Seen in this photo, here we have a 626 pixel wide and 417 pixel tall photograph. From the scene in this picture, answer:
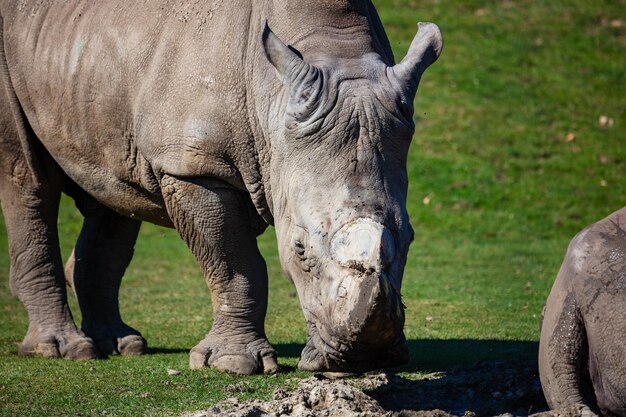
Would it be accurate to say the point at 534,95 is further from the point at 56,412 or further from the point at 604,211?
the point at 56,412

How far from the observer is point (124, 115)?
7.93 m

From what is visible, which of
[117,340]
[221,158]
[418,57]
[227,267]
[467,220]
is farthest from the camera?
[467,220]

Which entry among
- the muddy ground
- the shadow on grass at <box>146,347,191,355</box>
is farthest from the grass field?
the muddy ground

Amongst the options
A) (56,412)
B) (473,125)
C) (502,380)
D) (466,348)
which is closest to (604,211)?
(473,125)

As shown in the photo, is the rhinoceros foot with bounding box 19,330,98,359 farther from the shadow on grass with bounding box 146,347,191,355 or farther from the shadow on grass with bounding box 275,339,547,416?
the shadow on grass with bounding box 275,339,547,416

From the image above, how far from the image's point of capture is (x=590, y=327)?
6031mm

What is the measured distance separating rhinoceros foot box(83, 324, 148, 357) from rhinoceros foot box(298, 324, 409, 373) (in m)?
3.13

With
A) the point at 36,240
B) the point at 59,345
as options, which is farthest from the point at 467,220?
the point at 59,345

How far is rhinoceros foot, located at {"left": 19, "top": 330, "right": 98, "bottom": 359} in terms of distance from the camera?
8695 mm

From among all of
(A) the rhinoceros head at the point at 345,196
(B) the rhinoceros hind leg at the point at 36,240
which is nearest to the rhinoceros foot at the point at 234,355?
(A) the rhinoceros head at the point at 345,196

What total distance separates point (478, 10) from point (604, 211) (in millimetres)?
8803

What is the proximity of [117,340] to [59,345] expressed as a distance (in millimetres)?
524

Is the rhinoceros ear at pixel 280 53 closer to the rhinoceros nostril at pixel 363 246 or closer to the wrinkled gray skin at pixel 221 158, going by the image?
the wrinkled gray skin at pixel 221 158

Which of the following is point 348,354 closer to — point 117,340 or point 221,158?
point 221,158
